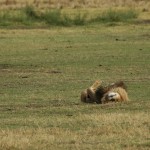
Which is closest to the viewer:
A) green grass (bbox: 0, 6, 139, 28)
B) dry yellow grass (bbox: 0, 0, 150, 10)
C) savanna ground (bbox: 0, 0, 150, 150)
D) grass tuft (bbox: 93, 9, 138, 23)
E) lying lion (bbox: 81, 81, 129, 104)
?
savanna ground (bbox: 0, 0, 150, 150)

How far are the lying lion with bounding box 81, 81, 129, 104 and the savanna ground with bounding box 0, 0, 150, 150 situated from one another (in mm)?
193

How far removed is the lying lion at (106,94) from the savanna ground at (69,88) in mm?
193

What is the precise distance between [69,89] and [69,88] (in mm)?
134

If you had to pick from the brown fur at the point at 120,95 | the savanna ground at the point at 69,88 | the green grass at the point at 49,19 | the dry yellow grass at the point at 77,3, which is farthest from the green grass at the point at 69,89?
the dry yellow grass at the point at 77,3

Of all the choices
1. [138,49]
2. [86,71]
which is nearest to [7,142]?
[86,71]

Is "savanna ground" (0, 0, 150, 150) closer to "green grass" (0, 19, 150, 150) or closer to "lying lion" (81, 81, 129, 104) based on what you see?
"green grass" (0, 19, 150, 150)

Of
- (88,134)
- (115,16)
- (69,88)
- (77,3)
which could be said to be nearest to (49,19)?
(115,16)

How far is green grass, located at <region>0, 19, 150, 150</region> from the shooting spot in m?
9.26

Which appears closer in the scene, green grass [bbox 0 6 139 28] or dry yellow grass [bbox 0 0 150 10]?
green grass [bbox 0 6 139 28]

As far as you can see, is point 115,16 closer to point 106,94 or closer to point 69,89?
point 69,89

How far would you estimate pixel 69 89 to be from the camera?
50.2 ft

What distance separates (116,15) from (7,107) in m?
25.3

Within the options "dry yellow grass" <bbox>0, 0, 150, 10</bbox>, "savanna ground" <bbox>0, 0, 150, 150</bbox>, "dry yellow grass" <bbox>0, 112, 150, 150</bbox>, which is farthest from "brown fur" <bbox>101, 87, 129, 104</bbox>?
"dry yellow grass" <bbox>0, 0, 150, 10</bbox>

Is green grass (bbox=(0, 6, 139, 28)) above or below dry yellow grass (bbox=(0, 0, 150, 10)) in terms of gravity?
above
